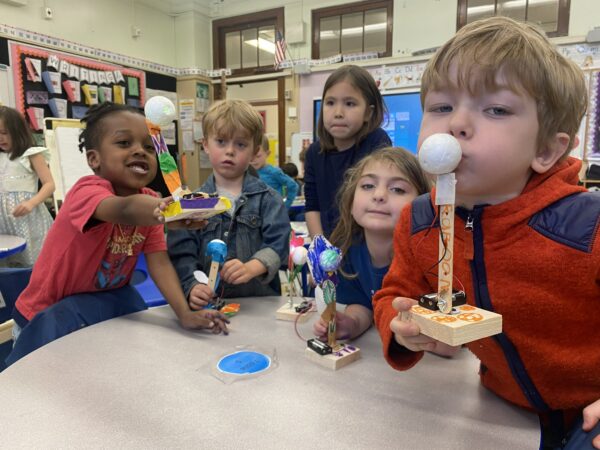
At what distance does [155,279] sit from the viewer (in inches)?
52.3

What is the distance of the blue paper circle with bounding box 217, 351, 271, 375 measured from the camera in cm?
86

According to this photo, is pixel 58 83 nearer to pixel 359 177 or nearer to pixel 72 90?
pixel 72 90

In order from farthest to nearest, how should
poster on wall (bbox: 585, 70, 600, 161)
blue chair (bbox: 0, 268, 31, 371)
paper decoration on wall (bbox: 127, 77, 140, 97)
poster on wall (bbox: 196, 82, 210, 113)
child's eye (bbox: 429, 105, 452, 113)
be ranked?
poster on wall (bbox: 196, 82, 210, 113)
paper decoration on wall (bbox: 127, 77, 140, 97)
poster on wall (bbox: 585, 70, 600, 161)
blue chair (bbox: 0, 268, 31, 371)
child's eye (bbox: 429, 105, 452, 113)

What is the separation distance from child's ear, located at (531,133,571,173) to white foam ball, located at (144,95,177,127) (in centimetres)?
70

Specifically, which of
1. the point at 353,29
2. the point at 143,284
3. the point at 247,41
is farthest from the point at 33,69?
the point at 353,29

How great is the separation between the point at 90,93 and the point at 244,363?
16.1 feet

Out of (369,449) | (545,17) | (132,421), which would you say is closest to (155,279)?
(132,421)

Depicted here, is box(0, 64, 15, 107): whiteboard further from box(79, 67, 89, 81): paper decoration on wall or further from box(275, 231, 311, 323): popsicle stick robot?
box(275, 231, 311, 323): popsicle stick robot

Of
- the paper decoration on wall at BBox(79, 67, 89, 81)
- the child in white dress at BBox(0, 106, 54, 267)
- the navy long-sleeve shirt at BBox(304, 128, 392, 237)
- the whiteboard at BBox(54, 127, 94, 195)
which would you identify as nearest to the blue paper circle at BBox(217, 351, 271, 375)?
the navy long-sleeve shirt at BBox(304, 128, 392, 237)

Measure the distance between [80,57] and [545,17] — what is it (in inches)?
194

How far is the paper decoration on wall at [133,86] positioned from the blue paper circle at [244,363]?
521cm

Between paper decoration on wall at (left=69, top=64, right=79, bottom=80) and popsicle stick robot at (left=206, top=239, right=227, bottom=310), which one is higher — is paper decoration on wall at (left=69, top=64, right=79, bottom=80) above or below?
above

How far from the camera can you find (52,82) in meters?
4.49

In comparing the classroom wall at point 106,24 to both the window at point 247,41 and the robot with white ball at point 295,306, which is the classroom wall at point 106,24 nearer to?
the window at point 247,41
